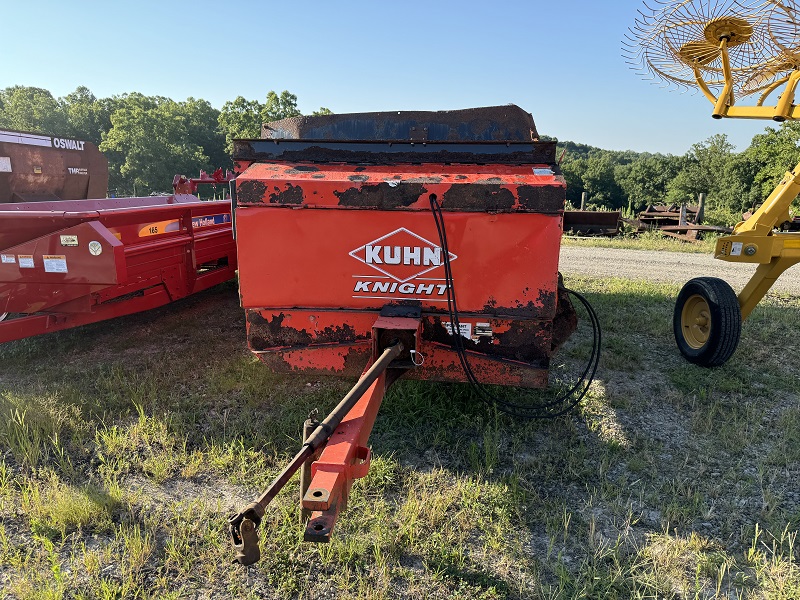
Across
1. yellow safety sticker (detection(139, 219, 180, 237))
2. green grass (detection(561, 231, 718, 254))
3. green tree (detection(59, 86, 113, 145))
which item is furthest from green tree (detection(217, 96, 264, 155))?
yellow safety sticker (detection(139, 219, 180, 237))

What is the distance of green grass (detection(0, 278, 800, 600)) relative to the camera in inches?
85.0

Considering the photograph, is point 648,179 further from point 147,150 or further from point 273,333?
point 273,333

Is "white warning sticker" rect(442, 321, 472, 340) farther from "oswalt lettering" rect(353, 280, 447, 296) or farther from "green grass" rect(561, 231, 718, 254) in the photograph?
"green grass" rect(561, 231, 718, 254)

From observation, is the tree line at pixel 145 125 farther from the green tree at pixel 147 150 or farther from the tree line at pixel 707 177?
the tree line at pixel 707 177

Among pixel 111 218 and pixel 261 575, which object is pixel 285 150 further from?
pixel 261 575

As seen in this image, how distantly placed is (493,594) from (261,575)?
98cm

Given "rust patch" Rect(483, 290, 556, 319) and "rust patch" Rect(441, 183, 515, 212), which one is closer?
"rust patch" Rect(441, 183, 515, 212)

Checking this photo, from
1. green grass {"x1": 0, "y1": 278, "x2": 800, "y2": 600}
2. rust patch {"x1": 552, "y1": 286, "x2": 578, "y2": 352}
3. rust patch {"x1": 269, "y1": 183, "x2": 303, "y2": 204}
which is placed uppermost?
rust patch {"x1": 269, "y1": 183, "x2": 303, "y2": 204}

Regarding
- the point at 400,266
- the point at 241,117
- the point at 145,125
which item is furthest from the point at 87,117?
the point at 400,266

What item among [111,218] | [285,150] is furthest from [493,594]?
[111,218]

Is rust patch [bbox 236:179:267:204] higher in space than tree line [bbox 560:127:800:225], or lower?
lower

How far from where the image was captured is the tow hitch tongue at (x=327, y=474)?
1543mm

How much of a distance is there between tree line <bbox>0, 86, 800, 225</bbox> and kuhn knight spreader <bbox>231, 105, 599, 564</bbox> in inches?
1269

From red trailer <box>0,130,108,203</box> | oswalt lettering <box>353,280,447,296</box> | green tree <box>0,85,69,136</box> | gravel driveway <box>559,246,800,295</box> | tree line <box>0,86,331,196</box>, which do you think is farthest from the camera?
green tree <box>0,85,69,136</box>
